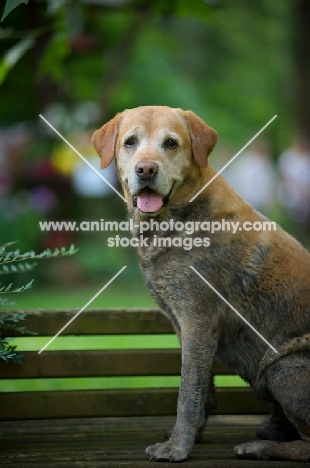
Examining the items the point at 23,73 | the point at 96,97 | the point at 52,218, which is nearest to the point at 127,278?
the point at 52,218

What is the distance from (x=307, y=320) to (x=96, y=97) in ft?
27.3

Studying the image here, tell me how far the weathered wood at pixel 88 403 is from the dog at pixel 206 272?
0.41 metres

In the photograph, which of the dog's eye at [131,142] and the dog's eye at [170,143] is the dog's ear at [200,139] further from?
the dog's eye at [131,142]

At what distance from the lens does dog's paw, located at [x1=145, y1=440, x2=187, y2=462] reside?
340 cm

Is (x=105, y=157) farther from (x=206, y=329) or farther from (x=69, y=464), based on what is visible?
(x=69, y=464)

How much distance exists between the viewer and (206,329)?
3.60m

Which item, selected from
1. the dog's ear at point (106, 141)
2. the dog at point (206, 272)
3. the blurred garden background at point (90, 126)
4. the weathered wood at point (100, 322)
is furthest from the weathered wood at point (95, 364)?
the blurred garden background at point (90, 126)

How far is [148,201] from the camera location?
364 cm

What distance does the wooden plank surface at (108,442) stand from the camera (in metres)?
3.35

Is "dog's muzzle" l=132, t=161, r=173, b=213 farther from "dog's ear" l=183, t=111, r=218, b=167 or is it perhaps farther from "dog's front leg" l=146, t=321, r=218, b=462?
"dog's front leg" l=146, t=321, r=218, b=462

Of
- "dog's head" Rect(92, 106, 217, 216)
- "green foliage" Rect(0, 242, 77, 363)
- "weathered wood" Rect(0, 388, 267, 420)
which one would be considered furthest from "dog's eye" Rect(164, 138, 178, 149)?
"weathered wood" Rect(0, 388, 267, 420)

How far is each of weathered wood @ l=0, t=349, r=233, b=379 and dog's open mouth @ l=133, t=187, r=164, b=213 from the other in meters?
0.89

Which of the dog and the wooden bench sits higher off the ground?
the dog

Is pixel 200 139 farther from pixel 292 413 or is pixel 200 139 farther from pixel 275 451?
pixel 275 451
